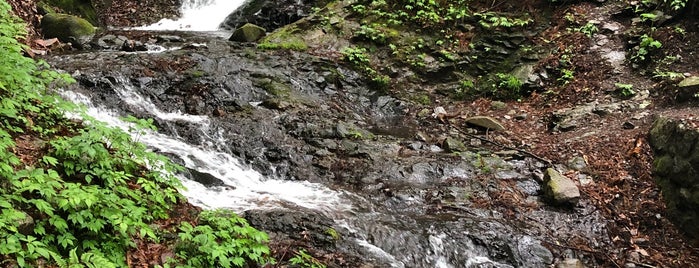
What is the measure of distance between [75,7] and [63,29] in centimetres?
315

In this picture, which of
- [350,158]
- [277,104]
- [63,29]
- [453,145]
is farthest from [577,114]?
[63,29]

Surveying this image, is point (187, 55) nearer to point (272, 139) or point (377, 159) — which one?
point (272, 139)

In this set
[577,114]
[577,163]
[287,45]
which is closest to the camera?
[577,163]

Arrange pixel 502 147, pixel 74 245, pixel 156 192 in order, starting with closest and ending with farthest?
pixel 74 245 → pixel 156 192 → pixel 502 147

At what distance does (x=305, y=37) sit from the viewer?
1142 centimetres

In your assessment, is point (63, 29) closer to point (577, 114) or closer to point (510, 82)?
point (510, 82)

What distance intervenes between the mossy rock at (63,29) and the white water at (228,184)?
3683 millimetres

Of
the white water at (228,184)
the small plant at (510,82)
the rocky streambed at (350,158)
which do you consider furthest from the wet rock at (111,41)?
the small plant at (510,82)

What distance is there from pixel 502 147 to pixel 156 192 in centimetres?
562

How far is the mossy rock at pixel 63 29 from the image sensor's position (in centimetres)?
991

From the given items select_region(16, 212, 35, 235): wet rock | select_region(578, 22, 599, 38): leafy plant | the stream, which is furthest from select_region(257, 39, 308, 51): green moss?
select_region(16, 212, 35, 235): wet rock

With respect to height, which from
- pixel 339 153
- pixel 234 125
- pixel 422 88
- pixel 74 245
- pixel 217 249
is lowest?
pixel 422 88

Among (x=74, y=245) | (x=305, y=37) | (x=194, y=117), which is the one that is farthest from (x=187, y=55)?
(x=74, y=245)

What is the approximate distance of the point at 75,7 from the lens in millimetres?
12609
